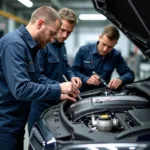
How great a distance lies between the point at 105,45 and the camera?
2.60m

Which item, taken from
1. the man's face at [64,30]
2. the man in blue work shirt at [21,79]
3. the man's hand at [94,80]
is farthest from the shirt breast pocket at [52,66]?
the man in blue work shirt at [21,79]

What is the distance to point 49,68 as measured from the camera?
2311mm

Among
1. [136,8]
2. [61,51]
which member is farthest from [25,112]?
[136,8]

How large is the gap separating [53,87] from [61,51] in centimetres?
87

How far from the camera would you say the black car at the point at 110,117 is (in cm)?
128

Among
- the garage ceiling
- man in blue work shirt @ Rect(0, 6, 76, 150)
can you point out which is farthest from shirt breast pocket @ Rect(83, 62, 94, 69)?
the garage ceiling

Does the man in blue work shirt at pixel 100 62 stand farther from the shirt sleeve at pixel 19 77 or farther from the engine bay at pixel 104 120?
the shirt sleeve at pixel 19 77

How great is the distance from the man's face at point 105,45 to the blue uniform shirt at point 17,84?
101 centimetres

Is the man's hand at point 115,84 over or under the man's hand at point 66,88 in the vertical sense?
under

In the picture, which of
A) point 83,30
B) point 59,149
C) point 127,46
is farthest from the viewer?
point 83,30

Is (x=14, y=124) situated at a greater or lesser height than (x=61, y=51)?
lesser

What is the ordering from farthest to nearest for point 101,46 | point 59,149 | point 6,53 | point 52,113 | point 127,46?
point 127,46 → point 101,46 → point 52,113 → point 6,53 → point 59,149

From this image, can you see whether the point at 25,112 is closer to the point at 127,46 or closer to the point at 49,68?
the point at 49,68

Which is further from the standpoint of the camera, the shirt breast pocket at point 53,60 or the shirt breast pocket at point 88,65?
the shirt breast pocket at point 88,65
